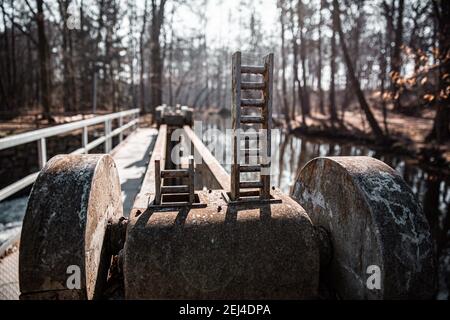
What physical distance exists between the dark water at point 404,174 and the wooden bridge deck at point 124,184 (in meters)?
3.92

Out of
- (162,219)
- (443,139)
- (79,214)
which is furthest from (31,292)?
(443,139)

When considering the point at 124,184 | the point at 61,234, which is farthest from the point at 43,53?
the point at 61,234

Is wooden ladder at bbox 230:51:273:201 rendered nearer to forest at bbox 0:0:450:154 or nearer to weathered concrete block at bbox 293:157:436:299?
weathered concrete block at bbox 293:157:436:299

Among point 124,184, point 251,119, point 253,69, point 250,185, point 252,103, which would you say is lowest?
point 124,184

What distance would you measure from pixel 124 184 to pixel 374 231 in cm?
466

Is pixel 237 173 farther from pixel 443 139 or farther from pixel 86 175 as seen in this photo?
pixel 443 139

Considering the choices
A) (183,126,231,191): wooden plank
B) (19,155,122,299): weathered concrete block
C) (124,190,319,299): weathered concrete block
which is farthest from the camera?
(183,126,231,191): wooden plank

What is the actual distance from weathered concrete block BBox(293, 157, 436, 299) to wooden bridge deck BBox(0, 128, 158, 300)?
2.68 meters

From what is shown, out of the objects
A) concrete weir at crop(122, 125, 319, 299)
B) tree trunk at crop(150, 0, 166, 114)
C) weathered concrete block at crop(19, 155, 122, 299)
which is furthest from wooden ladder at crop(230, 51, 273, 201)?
tree trunk at crop(150, 0, 166, 114)

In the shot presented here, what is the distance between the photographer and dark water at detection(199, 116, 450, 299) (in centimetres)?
626

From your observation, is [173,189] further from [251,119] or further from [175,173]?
[251,119]

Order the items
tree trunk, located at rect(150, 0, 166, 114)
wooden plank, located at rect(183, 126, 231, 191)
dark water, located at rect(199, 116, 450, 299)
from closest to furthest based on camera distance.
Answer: wooden plank, located at rect(183, 126, 231, 191) < dark water, located at rect(199, 116, 450, 299) < tree trunk, located at rect(150, 0, 166, 114)

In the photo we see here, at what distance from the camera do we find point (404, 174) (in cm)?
1144

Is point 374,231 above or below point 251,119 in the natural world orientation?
below
